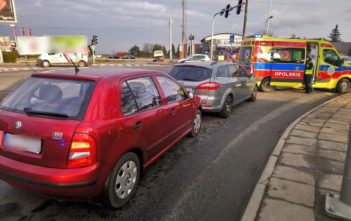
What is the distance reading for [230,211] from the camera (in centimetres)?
331

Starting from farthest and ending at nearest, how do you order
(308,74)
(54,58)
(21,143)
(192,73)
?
(54,58), (308,74), (192,73), (21,143)

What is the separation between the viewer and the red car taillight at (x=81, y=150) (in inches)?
108

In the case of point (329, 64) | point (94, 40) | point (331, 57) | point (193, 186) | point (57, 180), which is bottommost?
point (193, 186)

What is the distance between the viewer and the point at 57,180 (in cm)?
274

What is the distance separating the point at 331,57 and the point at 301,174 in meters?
10.9

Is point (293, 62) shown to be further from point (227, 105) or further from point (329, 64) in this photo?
point (227, 105)

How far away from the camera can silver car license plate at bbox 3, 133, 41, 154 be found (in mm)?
2846

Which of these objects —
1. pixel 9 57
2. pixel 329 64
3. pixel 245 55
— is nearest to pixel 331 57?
pixel 329 64

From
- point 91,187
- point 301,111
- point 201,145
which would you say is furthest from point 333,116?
point 91,187

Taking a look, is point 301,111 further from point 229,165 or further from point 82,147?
point 82,147

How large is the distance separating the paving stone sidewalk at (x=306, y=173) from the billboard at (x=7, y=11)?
36.1 m

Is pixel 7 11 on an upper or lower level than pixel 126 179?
upper

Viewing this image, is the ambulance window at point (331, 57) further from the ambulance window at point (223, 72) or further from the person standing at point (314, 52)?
the ambulance window at point (223, 72)

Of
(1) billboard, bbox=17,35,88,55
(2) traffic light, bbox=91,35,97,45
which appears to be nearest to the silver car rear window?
(1) billboard, bbox=17,35,88,55
